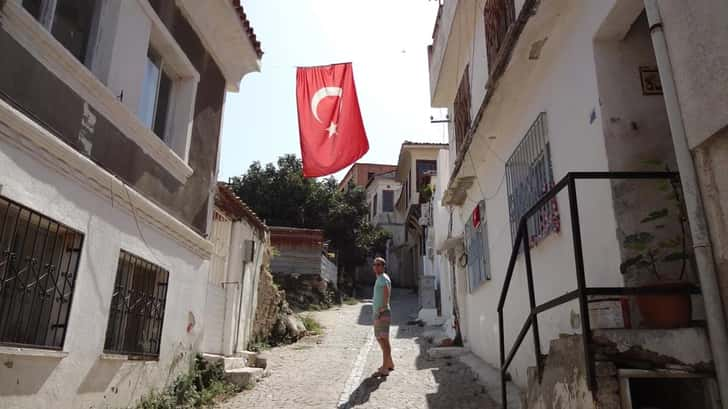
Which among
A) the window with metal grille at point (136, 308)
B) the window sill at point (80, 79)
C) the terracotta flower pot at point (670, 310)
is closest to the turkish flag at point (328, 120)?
the window sill at point (80, 79)

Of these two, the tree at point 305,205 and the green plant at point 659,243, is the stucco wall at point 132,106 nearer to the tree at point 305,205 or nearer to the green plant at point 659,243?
the green plant at point 659,243

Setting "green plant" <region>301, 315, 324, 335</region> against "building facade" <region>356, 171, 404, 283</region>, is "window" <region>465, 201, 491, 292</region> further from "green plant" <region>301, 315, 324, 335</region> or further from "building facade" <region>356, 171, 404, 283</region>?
"building facade" <region>356, 171, 404, 283</region>

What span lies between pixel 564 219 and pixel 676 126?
210cm

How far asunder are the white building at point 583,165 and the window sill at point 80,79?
428 cm

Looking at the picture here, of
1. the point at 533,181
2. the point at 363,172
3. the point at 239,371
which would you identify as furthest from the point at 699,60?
the point at 363,172

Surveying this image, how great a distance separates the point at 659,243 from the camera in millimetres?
3676

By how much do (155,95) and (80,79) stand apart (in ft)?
6.67

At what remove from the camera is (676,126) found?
3076mm

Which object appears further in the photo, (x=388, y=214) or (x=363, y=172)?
(x=363, y=172)

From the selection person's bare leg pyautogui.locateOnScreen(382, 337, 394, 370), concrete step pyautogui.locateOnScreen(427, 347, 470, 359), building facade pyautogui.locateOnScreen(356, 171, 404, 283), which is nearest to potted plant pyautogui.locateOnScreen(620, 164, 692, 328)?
person's bare leg pyautogui.locateOnScreen(382, 337, 394, 370)

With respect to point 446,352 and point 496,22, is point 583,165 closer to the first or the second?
point 496,22

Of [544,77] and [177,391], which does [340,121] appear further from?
[177,391]

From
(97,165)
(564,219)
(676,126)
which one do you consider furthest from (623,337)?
(97,165)

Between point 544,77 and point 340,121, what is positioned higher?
point 340,121
